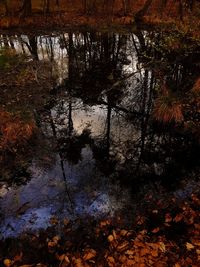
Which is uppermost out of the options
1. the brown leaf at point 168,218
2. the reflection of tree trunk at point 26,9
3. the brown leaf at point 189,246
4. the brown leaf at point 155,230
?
the reflection of tree trunk at point 26,9

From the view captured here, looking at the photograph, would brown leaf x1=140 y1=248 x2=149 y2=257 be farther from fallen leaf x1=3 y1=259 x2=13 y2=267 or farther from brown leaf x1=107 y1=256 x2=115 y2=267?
fallen leaf x1=3 y1=259 x2=13 y2=267

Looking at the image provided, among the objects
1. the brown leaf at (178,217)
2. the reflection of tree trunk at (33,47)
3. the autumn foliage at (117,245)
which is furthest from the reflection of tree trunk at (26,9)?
the brown leaf at (178,217)

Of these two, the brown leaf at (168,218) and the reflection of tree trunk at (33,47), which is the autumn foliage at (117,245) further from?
the reflection of tree trunk at (33,47)

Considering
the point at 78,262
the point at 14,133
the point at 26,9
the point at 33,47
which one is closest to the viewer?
the point at 78,262

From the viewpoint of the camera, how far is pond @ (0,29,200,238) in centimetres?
802

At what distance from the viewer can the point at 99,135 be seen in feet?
34.3

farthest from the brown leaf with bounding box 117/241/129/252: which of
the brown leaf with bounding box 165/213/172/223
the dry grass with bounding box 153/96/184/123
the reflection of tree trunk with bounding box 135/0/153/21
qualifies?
the reflection of tree trunk with bounding box 135/0/153/21

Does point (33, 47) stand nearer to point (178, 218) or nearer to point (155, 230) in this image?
A: point (178, 218)

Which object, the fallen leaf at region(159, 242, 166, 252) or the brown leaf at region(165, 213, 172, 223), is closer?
the fallen leaf at region(159, 242, 166, 252)

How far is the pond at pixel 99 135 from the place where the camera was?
802 centimetres

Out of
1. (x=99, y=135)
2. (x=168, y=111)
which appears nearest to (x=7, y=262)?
(x=99, y=135)

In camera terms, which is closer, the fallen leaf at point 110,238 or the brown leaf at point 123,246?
the brown leaf at point 123,246

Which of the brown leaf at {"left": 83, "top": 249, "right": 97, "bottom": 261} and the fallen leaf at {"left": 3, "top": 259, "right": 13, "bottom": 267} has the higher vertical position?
the fallen leaf at {"left": 3, "top": 259, "right": 13, "bottom": 267}

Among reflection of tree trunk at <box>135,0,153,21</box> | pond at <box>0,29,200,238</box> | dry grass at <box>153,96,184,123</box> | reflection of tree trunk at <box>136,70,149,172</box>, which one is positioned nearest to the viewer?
pond at <box>0,29,200,238</box>
